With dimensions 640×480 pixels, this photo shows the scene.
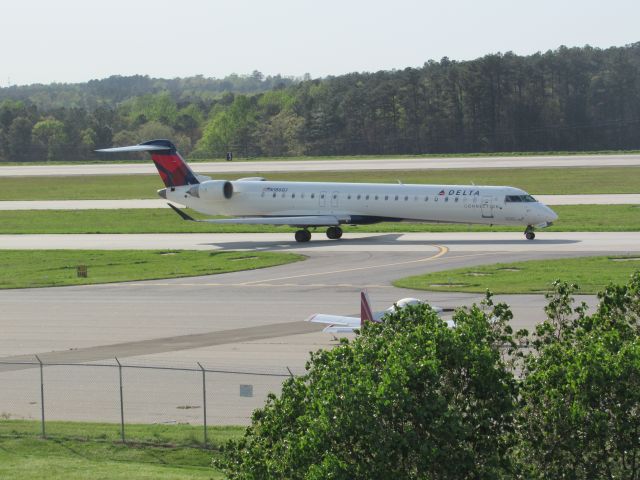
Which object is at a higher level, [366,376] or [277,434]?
[366,376]

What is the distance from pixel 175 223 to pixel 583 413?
6355cm

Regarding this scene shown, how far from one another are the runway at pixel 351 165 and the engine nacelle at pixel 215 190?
5931 cm

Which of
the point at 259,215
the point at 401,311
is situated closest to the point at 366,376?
the point at 401,311

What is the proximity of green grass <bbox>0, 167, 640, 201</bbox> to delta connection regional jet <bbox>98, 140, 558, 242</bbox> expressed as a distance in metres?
33.7

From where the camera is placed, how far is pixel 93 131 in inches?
7347

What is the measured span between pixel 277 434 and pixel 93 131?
17671 centimetres

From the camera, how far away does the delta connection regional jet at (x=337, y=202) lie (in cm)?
5812

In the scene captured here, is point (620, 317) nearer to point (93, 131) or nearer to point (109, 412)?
point (109, 412)

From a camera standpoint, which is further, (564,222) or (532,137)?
(532,137)

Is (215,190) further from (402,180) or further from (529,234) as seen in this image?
(402,180)

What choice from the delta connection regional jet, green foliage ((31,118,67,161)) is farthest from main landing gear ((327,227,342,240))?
green foliage ((31,118,67,161))

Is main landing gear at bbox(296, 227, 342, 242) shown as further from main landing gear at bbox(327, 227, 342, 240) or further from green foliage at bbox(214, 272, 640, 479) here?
green foliage at bbox(214, 272, 640, 479)

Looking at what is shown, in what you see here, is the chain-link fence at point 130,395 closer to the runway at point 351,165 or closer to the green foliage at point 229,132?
the runway at point 351,165

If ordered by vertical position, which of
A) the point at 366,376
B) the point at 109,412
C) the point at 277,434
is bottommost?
the point at 109,412
